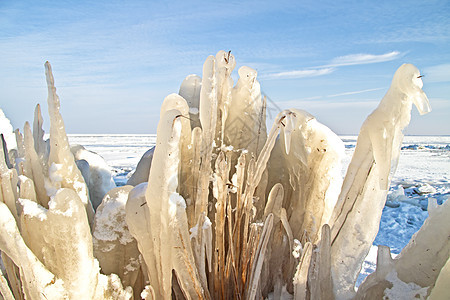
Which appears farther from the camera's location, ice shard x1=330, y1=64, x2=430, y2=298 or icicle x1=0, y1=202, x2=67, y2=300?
ice shard x1=330, y1=64, x2=430, y2=298

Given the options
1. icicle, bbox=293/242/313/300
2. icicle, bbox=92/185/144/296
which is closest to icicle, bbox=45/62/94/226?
icicle, bbox=92/185/144/296

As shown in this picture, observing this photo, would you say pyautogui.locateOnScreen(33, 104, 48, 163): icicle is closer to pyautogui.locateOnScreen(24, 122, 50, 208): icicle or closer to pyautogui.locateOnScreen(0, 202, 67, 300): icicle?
pyautogui.locateOnScreen(24, 122, 50, 208): icicle

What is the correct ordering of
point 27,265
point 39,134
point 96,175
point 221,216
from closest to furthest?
point 27,265 < point 221,216 < point 39,134 < point 96,175

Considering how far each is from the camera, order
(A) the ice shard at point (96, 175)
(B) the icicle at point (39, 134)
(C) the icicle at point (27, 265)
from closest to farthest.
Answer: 1. (C) the icicle at point (27, 265)
2. (B) the icicle at point (39, 134)
3. (A) the ice shard at point (96, 175)

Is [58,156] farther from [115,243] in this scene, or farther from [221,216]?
[221,216]

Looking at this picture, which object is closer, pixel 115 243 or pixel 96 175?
pixel 115 243

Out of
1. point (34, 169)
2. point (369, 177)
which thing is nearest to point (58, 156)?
point (34, 169)

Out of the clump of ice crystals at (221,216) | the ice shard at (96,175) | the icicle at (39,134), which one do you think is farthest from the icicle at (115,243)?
the ice shard at (96,175)

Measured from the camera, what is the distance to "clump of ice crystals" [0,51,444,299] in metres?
0.78

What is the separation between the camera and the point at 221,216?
36.0 inches

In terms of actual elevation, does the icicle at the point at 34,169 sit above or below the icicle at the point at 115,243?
above

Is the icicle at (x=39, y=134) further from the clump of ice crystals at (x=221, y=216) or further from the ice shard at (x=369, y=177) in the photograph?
the ice shard at (x=369, y=177)

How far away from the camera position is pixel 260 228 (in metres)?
0.94

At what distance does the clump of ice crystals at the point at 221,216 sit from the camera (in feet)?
2.55
